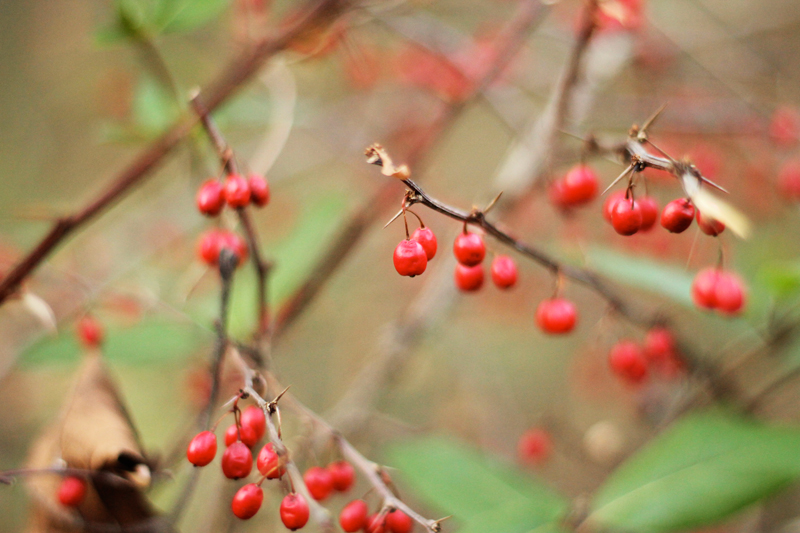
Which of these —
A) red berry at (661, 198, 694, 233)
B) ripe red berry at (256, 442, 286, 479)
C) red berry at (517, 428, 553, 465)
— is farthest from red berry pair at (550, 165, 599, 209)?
red berry at (517, 428, 553, 465)

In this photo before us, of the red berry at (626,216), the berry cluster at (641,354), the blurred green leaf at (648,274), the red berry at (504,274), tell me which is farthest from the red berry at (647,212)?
the berry cluster at (641,354)

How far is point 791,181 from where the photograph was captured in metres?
1.30

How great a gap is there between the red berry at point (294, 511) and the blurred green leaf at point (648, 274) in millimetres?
642

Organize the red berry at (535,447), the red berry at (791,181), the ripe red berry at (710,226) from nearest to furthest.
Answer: the ripe red berry at (710,226) < the red berry at (791,181) < the red berry at (535,447)

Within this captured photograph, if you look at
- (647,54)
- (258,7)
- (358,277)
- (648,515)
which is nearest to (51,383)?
(358,277)

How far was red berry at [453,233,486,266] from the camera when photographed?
564 millimetres

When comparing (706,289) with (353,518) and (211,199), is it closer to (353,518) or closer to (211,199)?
(353,518)

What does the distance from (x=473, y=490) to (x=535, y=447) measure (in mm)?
563

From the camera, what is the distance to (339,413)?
120cm

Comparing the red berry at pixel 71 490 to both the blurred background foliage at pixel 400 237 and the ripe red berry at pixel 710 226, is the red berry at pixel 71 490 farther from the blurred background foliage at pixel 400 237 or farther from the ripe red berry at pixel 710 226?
the ripe red berry at pixel 710 226

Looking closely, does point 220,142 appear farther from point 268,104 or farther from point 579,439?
point 579,439

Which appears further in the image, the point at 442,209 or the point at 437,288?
the point at 437,288

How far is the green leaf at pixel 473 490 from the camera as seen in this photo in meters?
0.81

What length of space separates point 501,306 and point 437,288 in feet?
2.96
